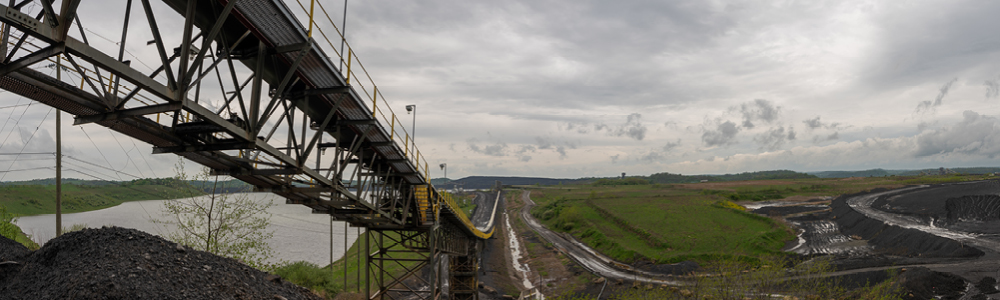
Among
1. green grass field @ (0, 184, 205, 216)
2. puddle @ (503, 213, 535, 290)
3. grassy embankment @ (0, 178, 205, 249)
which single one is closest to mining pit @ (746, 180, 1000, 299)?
puddle @ (503, 213, 535, 290)

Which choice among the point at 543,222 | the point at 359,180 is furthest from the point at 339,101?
the point at 543,222

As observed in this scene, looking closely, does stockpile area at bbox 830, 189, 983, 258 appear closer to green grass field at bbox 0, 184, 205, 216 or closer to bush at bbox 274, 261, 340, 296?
bush at bbox 274, 261, 340, 296

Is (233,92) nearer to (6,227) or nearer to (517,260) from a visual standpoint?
(6,227)

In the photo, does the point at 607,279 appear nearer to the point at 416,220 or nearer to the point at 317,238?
the point at 416,220

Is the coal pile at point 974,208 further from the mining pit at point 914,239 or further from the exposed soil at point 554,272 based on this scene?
Result: the exposed soil at point 554,272

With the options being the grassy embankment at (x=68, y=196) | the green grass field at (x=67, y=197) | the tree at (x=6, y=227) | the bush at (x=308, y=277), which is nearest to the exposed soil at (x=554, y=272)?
the bush at (x=308, y=277)

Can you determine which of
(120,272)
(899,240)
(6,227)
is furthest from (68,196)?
(899,240)

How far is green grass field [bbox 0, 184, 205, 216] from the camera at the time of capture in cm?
7344

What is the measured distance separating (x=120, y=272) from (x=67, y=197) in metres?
108

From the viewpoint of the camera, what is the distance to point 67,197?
8712 centimetres

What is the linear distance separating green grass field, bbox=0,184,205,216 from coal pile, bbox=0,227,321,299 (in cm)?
6032

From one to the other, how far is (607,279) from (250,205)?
2784cm

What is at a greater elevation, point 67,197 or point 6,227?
point 67,197

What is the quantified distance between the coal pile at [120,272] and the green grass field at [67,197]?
6032 cm
